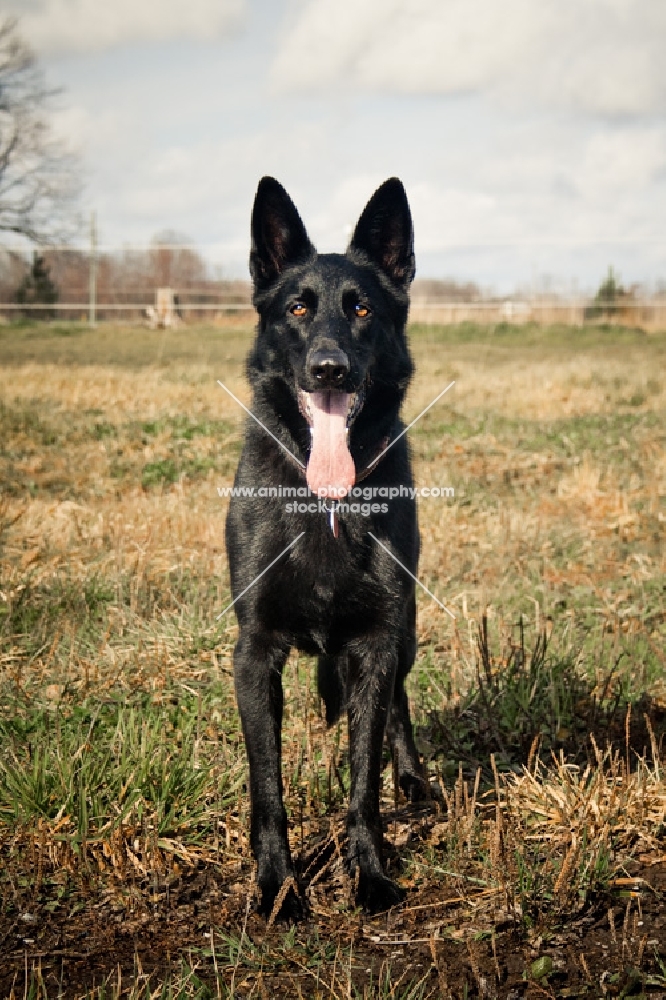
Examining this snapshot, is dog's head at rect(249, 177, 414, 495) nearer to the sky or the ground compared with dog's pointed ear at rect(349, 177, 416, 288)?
nearer to the ground

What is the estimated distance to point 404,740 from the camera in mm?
3266

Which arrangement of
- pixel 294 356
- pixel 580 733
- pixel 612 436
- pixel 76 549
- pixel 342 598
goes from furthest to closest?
pixel 612 436
pixel 76 549
pixel 580 733
pixel 294 356
pixel 342 598

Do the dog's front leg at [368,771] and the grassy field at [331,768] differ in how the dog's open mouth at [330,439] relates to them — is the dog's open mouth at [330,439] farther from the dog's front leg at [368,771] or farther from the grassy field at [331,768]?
the grassy field at [331,768]

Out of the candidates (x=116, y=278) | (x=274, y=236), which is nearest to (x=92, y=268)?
(x=116, y=278)

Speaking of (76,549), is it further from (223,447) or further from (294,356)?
(223,447)

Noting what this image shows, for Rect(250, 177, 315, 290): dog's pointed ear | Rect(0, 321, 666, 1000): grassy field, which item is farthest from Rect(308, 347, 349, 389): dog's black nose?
Rect(0, 321, 666, 1000): grassy field

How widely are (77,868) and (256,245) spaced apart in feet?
6.70

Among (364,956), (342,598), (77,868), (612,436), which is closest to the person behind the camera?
(364,956)

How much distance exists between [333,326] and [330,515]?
61 centimetres

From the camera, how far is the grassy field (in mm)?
2311

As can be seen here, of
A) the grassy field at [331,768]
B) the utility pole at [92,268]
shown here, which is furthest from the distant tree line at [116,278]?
the grassy field at [331,768]

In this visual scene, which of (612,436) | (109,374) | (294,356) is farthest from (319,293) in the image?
(109,374)

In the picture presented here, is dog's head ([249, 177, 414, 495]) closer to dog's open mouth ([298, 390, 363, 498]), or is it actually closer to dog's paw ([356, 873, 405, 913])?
dog's open mouth ([298, 390, 363, 498])

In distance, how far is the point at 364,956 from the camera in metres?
Answer: 2.35
